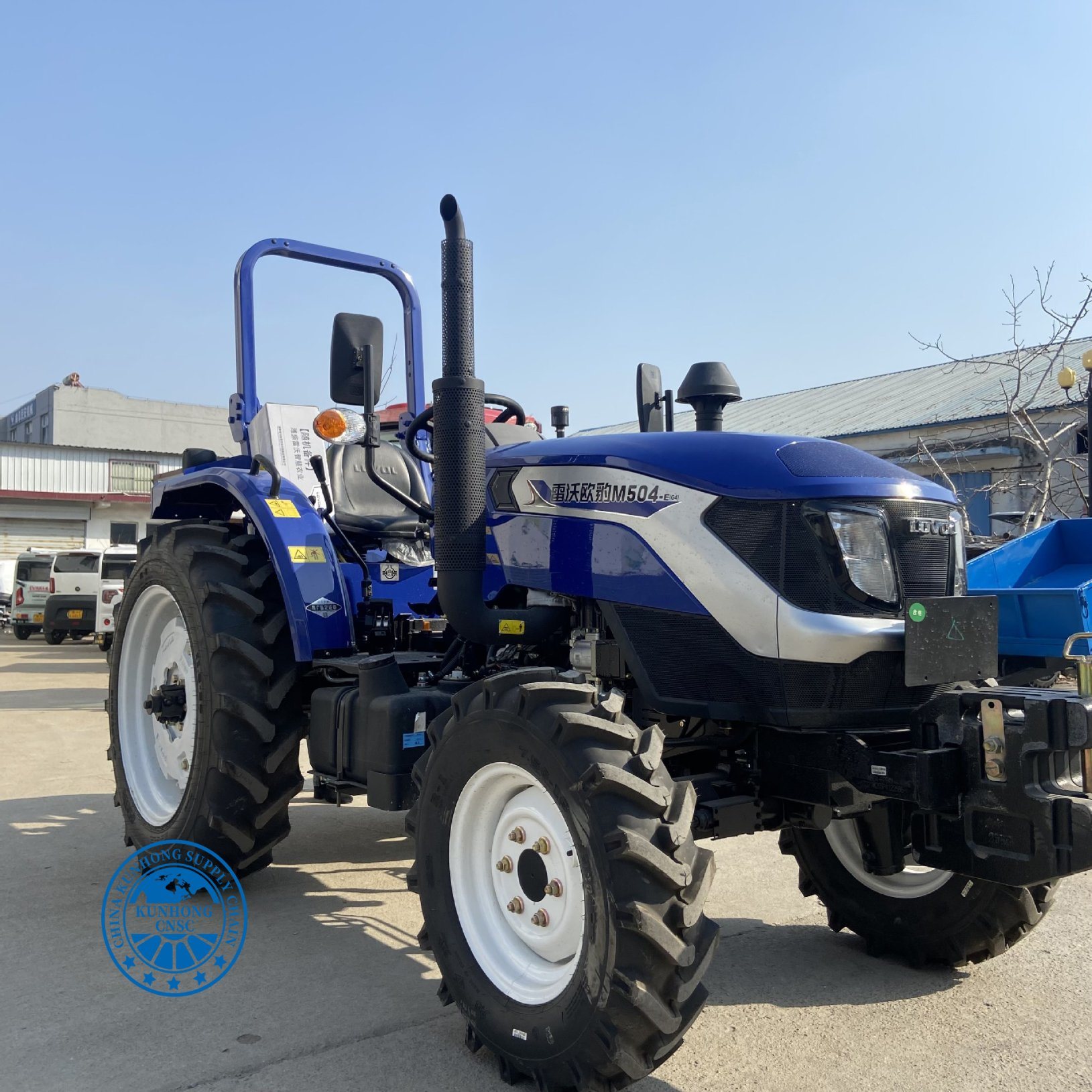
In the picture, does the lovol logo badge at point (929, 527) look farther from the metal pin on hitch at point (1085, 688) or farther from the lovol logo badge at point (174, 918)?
the lovol logo badge at point (174, 918)

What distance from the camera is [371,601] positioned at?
4438 millimetres

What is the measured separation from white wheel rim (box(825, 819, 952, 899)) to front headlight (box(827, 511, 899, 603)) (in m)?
0.98

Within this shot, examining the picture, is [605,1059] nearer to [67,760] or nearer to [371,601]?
[371,601]

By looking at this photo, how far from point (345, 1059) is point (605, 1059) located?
81 centimetres

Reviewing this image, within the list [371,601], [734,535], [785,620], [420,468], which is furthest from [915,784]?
[420,468]

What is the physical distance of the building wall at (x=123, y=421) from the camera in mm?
41125

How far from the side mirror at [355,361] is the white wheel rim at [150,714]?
1245mm

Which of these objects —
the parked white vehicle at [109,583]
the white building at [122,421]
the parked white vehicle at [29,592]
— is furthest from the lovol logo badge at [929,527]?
the white building at [122,421]

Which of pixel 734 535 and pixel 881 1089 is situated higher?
pixel 734 535

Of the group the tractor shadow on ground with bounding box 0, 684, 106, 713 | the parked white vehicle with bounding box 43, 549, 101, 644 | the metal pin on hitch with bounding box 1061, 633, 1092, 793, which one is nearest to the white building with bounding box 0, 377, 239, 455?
the parked white vehicle with bounding box 43, 549, 101, 644

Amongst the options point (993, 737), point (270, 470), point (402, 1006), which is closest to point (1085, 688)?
point (993, 737)

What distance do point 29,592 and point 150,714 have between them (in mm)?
20701

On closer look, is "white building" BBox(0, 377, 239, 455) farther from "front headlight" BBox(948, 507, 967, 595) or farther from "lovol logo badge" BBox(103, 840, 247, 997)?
"front headlight" BBox(948, 507, 967, 595)

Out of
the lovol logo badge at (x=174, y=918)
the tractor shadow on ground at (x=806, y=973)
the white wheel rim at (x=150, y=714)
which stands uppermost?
the white wheel rim at (x=150, y=714)
